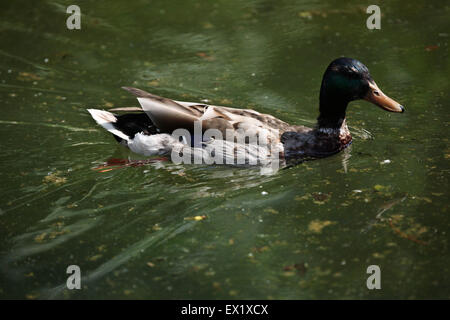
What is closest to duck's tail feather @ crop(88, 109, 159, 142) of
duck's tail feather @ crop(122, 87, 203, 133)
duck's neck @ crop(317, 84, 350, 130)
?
duck's tail feather @ crop(122, 87, 203, 133)

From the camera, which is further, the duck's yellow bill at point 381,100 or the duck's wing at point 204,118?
the duck's yellow bill at point 381,100

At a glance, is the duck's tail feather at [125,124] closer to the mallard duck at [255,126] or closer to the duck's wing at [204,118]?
the mallard duck at [255,126]

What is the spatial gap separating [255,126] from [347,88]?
3.36 feet

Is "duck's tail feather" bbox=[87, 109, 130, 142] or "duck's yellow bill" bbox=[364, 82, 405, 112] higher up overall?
"duck's yellow bill" bbox=[364, 82, 405, 112]

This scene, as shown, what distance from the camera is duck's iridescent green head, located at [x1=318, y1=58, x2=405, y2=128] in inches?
258

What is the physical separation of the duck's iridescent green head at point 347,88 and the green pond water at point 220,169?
420 mm

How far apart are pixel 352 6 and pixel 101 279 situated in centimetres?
715

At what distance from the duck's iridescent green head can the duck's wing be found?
0.53 metres

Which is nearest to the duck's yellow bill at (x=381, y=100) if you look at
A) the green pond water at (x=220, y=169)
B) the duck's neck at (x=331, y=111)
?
the duck's neck at (x=331, y=111)

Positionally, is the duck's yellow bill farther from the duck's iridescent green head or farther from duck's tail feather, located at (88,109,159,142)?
duck's tail feather, located at (88,109,159,142)

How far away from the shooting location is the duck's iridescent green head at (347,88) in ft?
21.5

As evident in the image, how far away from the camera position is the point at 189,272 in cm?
467
